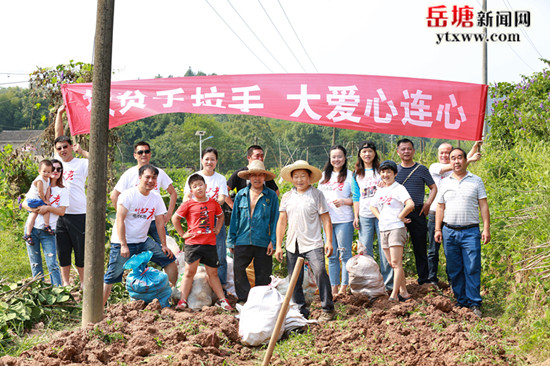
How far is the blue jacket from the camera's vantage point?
5.81m

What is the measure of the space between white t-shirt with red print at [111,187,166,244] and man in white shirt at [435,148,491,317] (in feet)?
10.9

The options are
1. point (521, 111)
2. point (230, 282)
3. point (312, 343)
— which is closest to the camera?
point (312, 343)

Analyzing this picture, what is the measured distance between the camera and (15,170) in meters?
11.1

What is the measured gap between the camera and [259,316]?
4.84m

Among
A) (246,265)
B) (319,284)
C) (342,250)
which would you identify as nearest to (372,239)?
(342,250)

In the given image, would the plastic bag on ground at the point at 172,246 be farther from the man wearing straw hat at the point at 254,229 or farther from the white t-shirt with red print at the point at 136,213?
the man wearing straw hat at the point at 254,229

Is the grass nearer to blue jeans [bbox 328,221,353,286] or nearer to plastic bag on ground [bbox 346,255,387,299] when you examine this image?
blue jeans [bbox 328,221,353,286]

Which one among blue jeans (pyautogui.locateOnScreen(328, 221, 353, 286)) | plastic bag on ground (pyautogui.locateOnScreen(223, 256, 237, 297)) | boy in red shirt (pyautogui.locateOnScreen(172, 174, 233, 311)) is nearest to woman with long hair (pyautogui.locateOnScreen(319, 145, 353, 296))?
blue jeans (pyautogui.locateOnScreen(328, 221, 353, 286))

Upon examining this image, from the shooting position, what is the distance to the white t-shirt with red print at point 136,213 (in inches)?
221

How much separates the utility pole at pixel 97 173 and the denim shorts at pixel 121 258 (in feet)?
1.99

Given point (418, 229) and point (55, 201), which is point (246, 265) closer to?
point (418, 229)

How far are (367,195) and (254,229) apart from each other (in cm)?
150

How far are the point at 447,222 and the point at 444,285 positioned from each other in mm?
1205

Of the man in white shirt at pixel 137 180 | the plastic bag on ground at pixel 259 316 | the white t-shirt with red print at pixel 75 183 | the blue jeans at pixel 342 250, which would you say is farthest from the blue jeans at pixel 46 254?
the blue jeans at pixel 342 250
